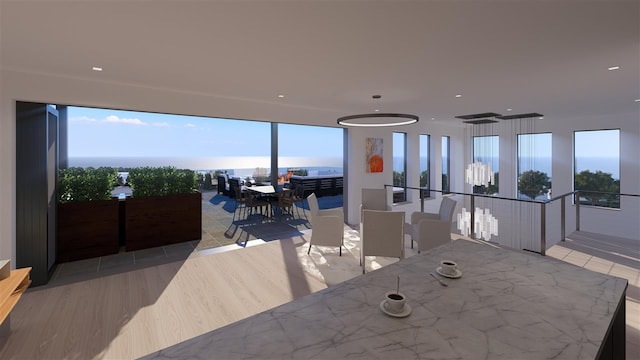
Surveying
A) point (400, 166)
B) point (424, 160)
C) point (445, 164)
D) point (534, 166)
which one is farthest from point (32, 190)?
point (534, 166)

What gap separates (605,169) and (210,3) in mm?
9525

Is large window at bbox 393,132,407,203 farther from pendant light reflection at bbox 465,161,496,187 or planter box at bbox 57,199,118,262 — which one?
planter box at bbox 57,199,118,262

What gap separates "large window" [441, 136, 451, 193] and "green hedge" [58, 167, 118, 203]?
29.1 feet

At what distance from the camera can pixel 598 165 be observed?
24.2 ft

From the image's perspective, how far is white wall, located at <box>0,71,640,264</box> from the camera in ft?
11.3

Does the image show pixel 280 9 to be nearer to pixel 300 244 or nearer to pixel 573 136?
pixel 300 244

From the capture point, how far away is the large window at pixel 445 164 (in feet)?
31.5

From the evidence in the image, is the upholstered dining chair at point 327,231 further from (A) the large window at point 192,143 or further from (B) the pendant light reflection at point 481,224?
(B) the pendant light reflection at point 481,224

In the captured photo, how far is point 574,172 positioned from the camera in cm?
765

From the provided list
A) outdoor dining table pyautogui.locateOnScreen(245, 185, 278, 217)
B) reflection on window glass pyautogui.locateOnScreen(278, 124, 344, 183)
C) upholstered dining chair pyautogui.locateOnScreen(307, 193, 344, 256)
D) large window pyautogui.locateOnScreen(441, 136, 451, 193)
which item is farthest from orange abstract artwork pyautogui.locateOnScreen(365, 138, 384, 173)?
large window pyautogui.locateOnScreen(441, 136, 451, 193)

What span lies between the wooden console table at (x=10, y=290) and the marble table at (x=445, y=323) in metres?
2.19

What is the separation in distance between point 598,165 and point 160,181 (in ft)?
33.1

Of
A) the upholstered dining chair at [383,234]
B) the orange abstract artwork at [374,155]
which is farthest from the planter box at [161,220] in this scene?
the orange abstract artwork at [374,155]

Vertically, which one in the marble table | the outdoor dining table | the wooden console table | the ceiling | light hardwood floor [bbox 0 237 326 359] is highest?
the ceiling
